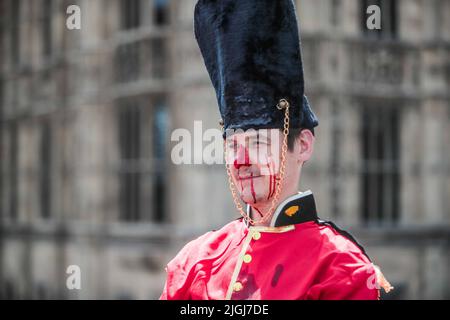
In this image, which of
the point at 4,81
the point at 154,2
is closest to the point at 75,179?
the point at 154,2

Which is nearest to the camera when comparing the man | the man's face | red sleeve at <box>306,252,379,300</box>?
red sleeve at <box>306,252,379,300</box>

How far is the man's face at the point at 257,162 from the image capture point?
2.41 m

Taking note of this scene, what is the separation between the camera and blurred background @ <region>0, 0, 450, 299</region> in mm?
10430

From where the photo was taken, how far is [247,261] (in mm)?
2439

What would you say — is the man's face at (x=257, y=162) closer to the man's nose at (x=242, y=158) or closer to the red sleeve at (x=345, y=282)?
the man's nose at (x=242, y=158)

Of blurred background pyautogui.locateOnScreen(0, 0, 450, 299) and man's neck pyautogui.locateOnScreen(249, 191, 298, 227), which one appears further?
blurred background pyautogui.locateOnScreen(0, 0, 450, 299)

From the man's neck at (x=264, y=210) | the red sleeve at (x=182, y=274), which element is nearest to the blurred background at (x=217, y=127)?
the red sleeve at (x=182, y=274)

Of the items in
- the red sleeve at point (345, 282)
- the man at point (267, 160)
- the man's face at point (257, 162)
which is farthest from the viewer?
the man's face at point (257, 162)

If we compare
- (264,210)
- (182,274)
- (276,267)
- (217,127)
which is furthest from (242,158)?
(217,127)

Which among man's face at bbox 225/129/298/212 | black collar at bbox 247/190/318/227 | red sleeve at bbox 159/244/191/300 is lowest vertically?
red sleeve at bbox 159/244/191/300

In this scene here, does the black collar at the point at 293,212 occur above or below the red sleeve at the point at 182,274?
above

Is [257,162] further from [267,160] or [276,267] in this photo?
[276,267]

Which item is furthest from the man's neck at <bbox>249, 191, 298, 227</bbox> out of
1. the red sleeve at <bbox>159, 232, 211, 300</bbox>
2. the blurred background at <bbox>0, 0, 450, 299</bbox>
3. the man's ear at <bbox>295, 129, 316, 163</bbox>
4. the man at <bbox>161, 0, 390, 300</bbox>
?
the blurred background at <bbox>0, 0, 450, 299</bbox>

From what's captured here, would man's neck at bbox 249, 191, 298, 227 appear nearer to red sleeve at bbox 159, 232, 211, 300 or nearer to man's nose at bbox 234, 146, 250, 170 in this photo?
man's nose at bbox 234, 146, 250, 170
